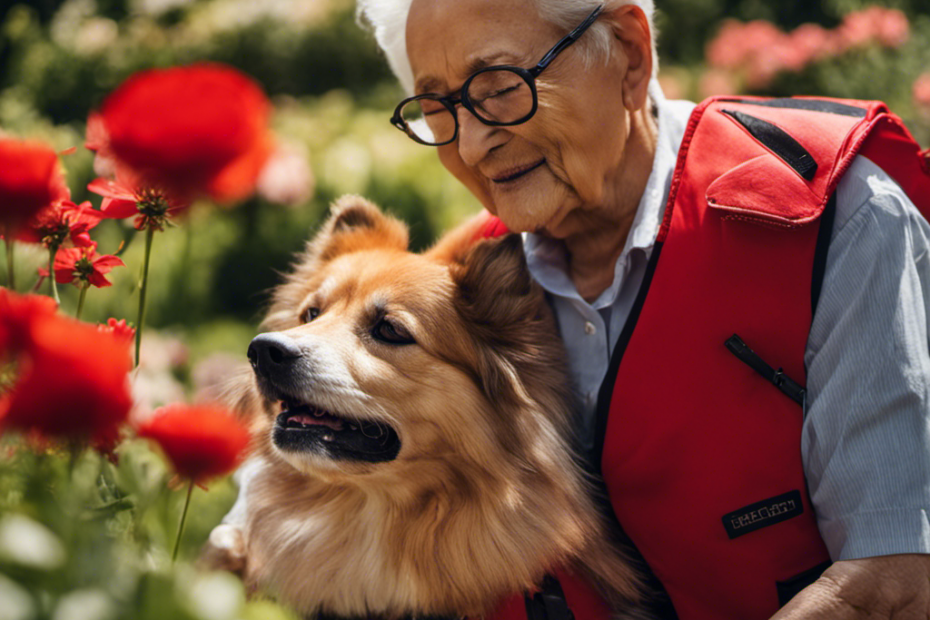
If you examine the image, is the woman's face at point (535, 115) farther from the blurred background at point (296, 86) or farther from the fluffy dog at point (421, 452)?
the blurred background at point (296, 86)

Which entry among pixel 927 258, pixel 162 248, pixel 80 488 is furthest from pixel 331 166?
pixel 80 488

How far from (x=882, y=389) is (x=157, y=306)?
455 cm

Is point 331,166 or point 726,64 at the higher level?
point 726,64

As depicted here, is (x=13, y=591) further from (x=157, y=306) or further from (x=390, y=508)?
(x=157, y=306)

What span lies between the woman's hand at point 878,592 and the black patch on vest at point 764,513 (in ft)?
0.74

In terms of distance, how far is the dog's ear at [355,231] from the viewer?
277cm

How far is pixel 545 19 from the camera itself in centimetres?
211

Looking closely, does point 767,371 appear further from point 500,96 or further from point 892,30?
point 892,30

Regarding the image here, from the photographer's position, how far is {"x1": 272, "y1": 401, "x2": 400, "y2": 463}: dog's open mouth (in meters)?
2.16

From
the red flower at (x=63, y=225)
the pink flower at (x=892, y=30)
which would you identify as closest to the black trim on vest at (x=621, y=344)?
the red flower at (x=63, y=225)

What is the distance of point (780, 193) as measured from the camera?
1.95 m

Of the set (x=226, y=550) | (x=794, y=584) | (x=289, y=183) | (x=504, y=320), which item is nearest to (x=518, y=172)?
(x=504, y=320)

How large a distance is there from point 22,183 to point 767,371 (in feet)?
5.86

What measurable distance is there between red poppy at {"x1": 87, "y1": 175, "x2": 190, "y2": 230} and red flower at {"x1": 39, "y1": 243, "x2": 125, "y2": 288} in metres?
0.08
